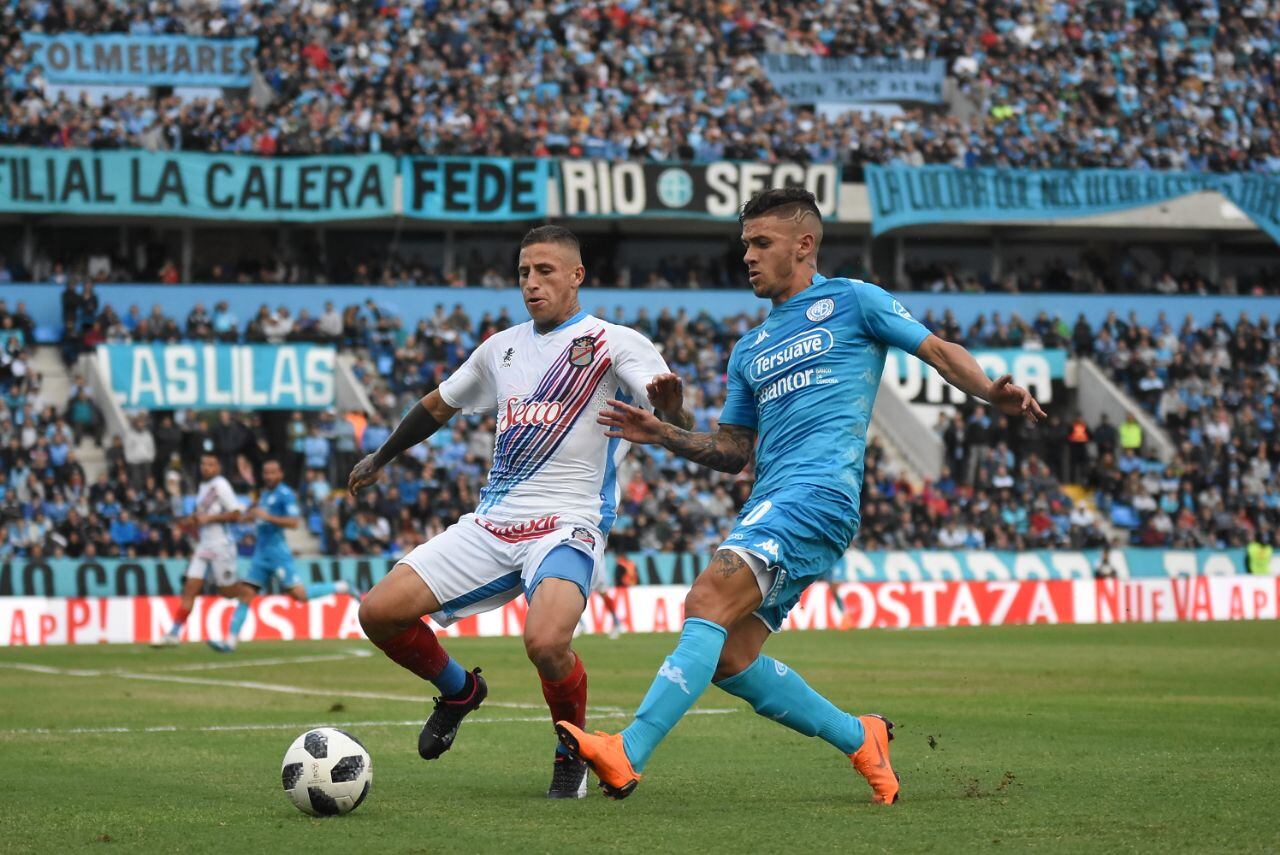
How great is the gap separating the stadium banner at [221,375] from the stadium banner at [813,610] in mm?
8119

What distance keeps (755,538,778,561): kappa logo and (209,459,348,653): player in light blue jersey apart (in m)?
14.5

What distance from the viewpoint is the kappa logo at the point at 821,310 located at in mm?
7727

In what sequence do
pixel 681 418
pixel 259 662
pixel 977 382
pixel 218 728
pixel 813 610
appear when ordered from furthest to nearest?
pixel 813 610
pixel 259 662
pixel 218 728
pixel 681 418
pixel 977 382

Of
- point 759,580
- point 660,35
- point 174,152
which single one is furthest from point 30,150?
point 759,580

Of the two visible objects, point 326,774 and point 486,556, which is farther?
point 486,556

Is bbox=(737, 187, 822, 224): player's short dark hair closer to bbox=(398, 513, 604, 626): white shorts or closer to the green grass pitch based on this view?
bbox=(398, 513, 604, 626): white shorts

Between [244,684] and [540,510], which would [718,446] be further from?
[244,684]

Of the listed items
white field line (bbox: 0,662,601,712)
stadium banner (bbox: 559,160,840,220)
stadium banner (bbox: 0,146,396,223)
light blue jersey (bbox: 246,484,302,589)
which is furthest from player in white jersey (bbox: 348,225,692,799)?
stadium banner (bbox: 559,160,840,220)

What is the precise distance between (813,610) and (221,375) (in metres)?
12.8

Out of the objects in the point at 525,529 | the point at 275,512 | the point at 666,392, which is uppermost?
the point at 666,392

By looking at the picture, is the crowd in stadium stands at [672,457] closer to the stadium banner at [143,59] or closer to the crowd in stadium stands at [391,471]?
the crowd in stadium stands at [391,471]

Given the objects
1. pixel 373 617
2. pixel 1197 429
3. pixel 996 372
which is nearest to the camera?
pixel 373 617

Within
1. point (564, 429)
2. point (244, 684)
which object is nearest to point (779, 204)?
point (564, 429)

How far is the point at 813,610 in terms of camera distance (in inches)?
1155
